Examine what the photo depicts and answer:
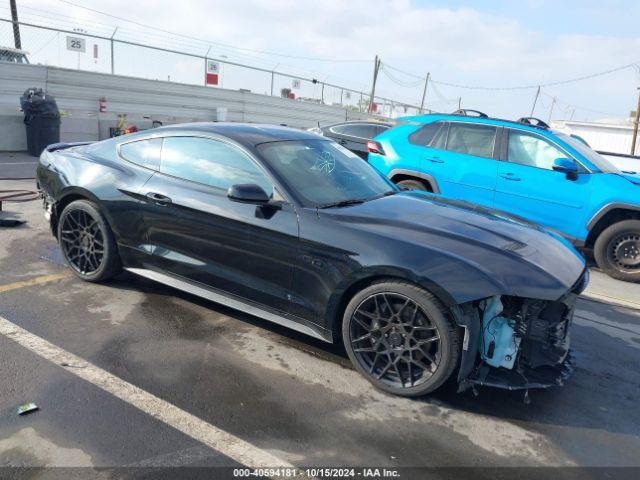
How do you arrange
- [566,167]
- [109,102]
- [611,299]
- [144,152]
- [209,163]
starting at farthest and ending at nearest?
1. [109,102]
2. [566,167]
3. [611,299]
4. [144,152]
5. [209,163]

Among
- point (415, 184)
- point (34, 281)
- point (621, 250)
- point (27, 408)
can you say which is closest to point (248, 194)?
point (27, 408)

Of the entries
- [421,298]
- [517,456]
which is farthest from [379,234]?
[517,456]

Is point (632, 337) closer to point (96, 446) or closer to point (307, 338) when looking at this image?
point (307, 338)

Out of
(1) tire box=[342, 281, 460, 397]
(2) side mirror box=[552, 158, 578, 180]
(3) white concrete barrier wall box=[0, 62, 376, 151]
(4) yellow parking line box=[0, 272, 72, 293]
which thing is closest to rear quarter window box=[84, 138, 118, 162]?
(4) yellow parking line box=[0, 272, 72, 293]

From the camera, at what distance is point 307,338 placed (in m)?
3.92

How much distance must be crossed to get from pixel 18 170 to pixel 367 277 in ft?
32.0

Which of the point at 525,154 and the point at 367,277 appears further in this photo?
the point at 525,154

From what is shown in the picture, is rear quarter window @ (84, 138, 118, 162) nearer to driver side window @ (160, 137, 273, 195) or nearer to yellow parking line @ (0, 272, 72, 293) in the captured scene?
driver side window @ (160, 137, 273, 195)

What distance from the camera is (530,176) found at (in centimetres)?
659

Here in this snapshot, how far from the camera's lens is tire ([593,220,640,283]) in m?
6.29

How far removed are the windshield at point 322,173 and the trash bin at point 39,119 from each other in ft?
33.9

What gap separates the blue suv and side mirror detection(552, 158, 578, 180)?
0.04 ft

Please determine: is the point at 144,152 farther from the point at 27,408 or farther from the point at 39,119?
the point at 39,119

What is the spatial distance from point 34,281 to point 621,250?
666 cm
